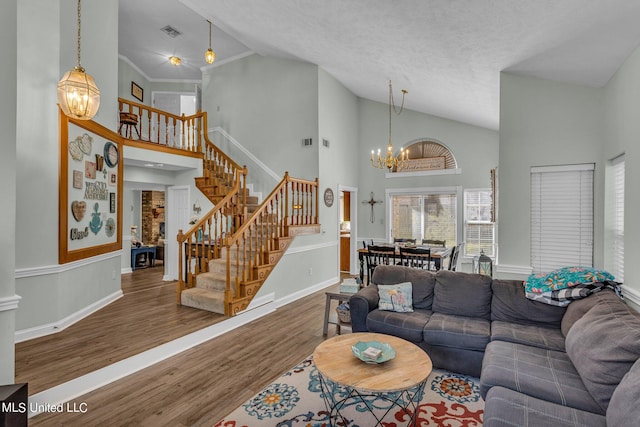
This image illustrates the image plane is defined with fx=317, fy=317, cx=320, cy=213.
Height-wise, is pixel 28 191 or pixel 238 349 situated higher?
pixel 28 191

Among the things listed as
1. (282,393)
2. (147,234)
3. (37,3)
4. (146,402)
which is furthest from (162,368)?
(147,234)

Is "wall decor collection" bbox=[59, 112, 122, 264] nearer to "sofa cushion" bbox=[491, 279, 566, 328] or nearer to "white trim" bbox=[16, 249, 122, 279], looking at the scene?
"white trim" bbox=[16, 249, 122, 279]

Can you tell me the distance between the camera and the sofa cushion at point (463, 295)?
3250 mm

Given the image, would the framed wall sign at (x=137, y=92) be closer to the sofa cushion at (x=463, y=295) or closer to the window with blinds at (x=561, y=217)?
the sofa cushion at (x=463, y=295)

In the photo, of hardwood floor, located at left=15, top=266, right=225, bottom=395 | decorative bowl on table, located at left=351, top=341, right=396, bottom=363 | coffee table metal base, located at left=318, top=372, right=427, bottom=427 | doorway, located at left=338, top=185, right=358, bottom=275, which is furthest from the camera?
doorway, located at left=338, top=185, right=358, bottom=275

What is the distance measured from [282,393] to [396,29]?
3709 millimetres

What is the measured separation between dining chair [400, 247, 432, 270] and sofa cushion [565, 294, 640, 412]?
261 centimetres

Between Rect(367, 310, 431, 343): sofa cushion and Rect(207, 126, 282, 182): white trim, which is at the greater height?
Rect(207, 126, 282, 182): white trim

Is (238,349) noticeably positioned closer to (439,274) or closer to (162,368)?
(162,368)

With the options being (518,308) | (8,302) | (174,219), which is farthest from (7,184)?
(174,219)

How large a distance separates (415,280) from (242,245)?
2.53 meters

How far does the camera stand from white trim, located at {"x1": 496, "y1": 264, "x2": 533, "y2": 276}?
12.5ft

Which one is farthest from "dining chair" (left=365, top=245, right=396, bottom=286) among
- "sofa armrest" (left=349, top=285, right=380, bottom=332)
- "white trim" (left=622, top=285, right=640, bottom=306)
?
"white trim" (left=622, top=285, right=640, bottom=306)

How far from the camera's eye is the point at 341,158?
7016 millimetres
